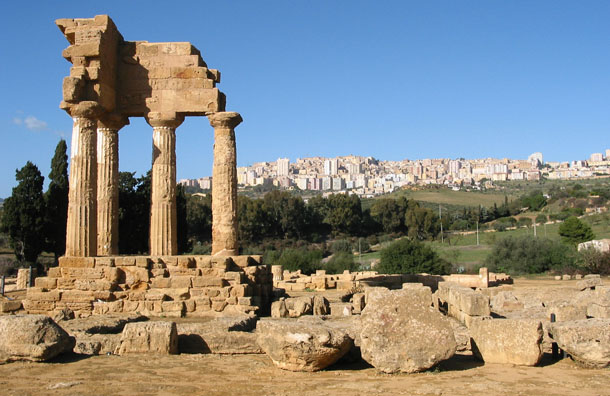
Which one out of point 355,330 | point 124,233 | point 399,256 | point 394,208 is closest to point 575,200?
point 394,208

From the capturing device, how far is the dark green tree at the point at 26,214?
30109mm

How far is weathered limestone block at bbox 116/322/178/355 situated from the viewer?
8359 millimetres

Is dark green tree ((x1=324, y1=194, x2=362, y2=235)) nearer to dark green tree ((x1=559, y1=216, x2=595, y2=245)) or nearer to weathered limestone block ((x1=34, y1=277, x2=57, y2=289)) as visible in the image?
dark green tree ((x1=559, y1=216, x2=595, y2=245))

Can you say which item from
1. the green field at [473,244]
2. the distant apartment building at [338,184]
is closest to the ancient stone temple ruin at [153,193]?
the green field at [473,244]

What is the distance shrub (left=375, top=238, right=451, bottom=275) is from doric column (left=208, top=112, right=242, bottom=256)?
54.3 ft

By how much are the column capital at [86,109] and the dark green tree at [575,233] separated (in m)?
36.4

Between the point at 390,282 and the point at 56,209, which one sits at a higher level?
the point at 56,209

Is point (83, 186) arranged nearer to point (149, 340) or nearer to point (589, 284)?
point (149, 340)

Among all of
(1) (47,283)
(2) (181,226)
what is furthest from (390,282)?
(1) (47,283)

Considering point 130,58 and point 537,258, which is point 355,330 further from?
point 537,258

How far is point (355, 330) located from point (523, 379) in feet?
7.35

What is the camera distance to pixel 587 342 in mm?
7363

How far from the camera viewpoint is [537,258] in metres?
33.5

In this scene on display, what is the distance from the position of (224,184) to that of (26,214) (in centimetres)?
1841
